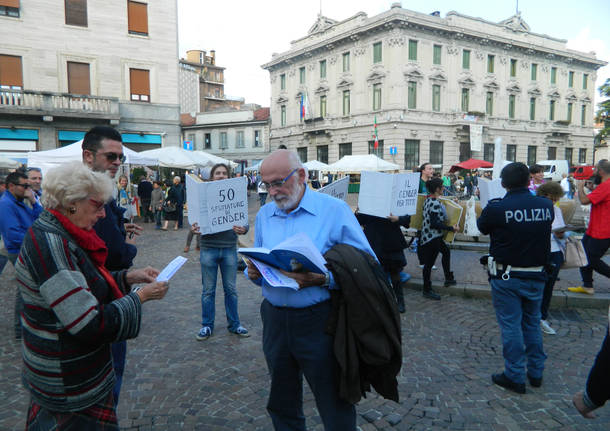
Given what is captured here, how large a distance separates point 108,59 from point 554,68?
44.1m

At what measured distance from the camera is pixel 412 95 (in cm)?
3625

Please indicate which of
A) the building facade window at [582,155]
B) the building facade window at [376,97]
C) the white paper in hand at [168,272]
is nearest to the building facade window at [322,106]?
the building facade window at [376,97]

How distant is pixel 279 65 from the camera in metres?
45.9

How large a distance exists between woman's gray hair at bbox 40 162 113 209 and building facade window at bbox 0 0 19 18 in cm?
2392

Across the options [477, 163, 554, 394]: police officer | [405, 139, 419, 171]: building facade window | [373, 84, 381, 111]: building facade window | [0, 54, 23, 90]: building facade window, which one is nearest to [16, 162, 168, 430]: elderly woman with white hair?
[477, 163, 554, 394]: police officer

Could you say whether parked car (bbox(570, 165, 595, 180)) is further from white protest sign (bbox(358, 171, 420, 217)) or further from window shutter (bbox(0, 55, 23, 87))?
window shutter (bbox(0, 55, 23, 87))

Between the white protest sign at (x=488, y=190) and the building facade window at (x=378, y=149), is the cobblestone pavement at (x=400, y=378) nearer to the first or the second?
the white protest sign at (x=488, y=190)

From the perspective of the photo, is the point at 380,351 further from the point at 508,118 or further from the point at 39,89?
the point at 508,118

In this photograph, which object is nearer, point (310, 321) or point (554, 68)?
point (310, 321)

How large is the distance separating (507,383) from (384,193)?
253 centimetres

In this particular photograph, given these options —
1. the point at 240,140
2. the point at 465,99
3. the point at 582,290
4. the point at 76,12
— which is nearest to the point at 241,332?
the point at 582,290

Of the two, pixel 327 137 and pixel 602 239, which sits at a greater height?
pixel 327 137

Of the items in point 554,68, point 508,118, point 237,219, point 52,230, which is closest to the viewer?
point 52,230

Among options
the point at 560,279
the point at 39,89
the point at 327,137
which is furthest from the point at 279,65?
the point at 560,279
